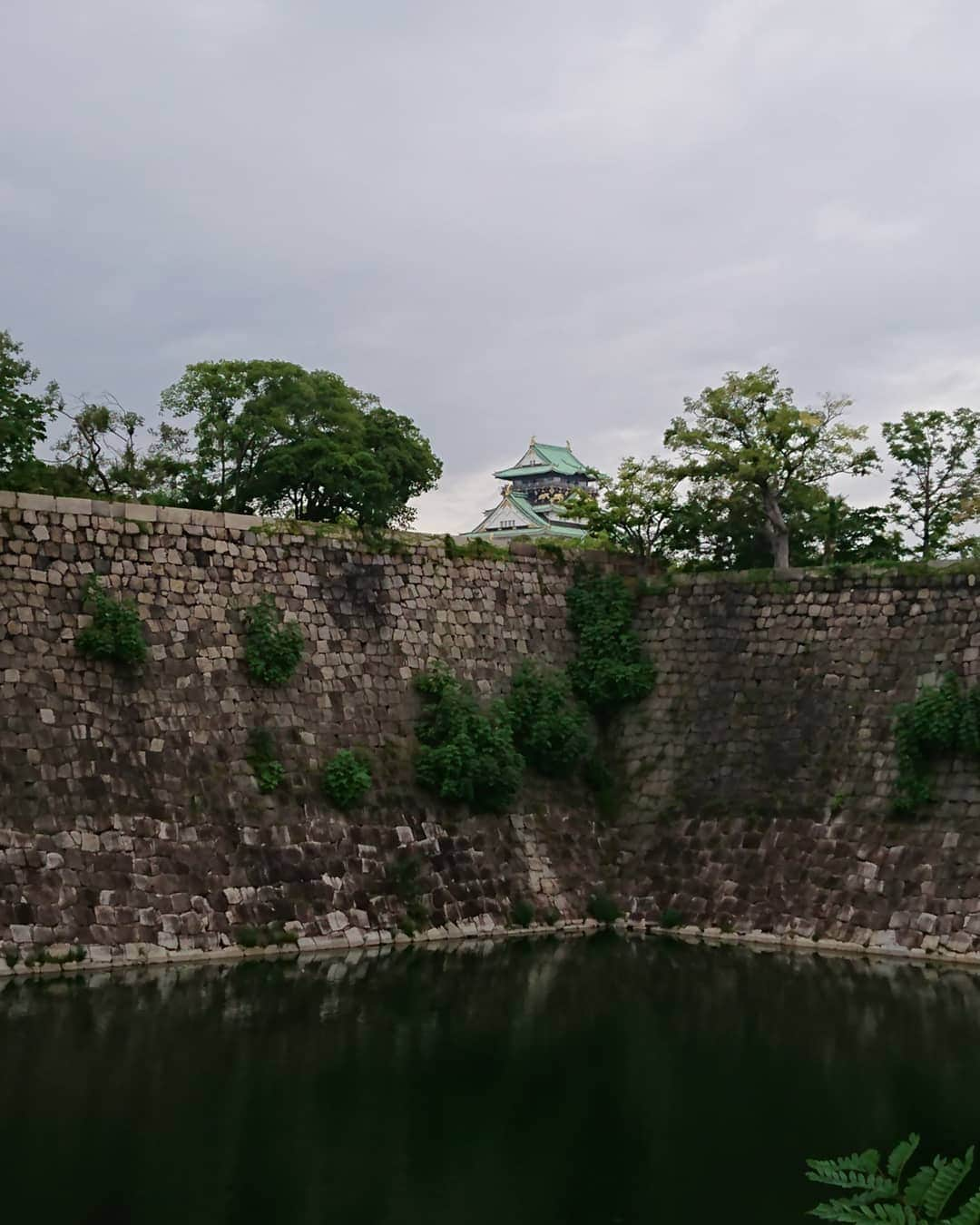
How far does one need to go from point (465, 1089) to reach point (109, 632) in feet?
32.0

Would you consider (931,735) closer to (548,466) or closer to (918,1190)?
(918,1190)

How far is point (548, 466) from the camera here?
2495 inches

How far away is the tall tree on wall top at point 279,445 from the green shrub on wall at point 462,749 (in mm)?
10823

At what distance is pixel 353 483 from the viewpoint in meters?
37.9

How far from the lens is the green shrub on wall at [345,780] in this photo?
76.0ft

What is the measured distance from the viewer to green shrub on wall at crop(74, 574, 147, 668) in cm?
2136

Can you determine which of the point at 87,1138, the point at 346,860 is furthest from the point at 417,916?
the point at 87,1138

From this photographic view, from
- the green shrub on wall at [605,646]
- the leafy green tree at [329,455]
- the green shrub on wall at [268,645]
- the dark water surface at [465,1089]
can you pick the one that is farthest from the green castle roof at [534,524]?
the dark water surface at [465,1089]

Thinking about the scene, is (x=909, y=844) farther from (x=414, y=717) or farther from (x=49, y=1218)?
(x=49, y=1218)

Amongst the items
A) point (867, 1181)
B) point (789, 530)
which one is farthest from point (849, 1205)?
point (789, 530)

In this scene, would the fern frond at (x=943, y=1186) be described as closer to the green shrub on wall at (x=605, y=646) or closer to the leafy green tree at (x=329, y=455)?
the green shrub on wall at (x=605, y=646)

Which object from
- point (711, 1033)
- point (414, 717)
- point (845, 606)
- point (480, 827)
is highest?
point (845, 606)

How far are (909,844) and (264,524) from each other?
11.3 m

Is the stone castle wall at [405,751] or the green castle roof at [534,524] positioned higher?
the green castle roof at [534,524]
